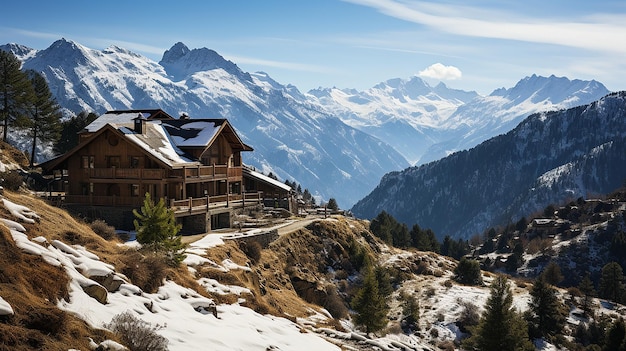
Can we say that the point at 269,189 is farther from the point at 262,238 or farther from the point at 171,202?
the point at 171,202

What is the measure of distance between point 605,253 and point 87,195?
138 metres

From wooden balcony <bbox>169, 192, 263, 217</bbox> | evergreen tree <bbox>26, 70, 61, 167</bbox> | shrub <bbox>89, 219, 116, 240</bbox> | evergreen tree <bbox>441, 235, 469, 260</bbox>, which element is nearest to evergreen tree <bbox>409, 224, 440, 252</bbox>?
evergreen tree <bbox>441, 235, 469, 260</bbox>

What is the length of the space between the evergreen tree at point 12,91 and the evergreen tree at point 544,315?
6206cm

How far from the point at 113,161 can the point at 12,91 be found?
92.2ft

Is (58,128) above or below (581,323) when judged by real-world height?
above

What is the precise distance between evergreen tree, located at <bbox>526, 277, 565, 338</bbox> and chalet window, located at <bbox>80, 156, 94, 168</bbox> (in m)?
43.4

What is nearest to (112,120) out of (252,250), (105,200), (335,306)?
(105,200)

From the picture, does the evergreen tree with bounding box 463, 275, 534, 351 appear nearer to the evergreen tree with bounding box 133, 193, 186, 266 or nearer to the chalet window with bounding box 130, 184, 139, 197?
the evergreen tree with bounding box 133, 193, 186, 266

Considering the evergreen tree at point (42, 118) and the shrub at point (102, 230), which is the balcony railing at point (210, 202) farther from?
the evergreen tree at point (42, 118)

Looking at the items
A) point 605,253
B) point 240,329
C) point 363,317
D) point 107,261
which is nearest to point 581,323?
point 363,317

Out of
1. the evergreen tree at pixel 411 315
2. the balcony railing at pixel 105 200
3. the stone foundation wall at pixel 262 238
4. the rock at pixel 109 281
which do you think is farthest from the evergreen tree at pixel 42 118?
the rock at pixel 109 281

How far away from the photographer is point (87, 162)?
162 feet

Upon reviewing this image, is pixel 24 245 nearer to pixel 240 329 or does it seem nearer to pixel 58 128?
pixel 240 329

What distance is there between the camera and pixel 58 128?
7494 centimetres
